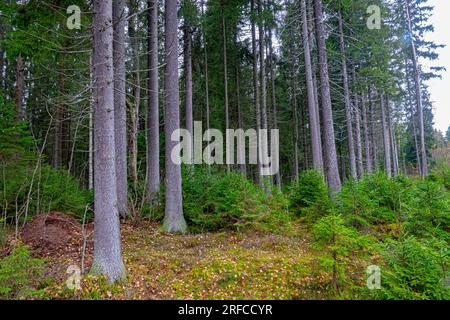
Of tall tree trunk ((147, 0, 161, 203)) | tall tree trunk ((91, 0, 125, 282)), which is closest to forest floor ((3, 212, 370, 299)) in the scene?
tall tree trunk ((91, 0, 125, 282))

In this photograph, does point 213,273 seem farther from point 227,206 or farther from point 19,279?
point 227,206

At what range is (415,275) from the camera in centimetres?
335

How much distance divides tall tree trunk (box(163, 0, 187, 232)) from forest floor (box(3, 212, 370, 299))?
102cm

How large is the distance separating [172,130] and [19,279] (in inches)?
194

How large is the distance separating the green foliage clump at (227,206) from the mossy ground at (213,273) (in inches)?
44.6

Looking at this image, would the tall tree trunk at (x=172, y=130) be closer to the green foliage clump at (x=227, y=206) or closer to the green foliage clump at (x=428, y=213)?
the green foliage clump at (x=227, y=206)

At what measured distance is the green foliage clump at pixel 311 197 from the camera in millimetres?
7809

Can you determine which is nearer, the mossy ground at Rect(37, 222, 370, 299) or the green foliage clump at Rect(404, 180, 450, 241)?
the mossy ground at Rect(37, 222, 370, 299)

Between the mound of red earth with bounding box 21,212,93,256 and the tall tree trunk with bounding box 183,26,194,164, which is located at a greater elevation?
the tall tree trunk with bounding box 183,26,194,164

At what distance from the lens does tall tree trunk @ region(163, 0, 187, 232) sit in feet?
24.1

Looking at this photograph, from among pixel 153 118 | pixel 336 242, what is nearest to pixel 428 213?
pixel 336 242

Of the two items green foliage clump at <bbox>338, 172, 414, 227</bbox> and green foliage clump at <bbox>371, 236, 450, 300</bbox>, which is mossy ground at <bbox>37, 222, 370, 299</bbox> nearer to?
green foliage clump at <bbox>371, 236, 450, 300</bbox>

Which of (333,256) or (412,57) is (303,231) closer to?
(333,256)
